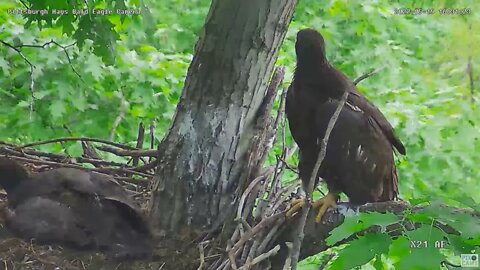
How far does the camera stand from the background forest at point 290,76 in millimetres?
2535

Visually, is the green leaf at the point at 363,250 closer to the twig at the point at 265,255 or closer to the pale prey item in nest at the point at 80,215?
the twig at the point at 265,255

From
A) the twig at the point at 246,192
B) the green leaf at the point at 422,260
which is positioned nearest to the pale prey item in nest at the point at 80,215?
the twig at the point at 246,192

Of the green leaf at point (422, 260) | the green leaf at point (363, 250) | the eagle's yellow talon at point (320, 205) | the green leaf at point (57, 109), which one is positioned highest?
the green leaf at point (422, 260)

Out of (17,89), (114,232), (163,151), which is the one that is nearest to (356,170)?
(163,151)

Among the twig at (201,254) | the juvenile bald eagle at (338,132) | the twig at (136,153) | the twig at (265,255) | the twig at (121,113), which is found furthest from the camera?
the twig at (121,113)

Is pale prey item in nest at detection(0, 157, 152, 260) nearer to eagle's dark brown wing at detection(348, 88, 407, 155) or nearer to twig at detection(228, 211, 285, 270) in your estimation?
twig at detection(228, 211, 285, 270)

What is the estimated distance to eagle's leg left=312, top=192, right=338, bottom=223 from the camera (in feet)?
5.58

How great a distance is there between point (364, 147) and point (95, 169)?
852 millimetres

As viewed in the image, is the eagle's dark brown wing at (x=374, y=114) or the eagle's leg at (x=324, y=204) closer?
the eagle's leg at (x=324, y=204)

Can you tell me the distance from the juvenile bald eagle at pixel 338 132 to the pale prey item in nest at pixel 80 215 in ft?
1.44

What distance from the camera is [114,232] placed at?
73.1 inches

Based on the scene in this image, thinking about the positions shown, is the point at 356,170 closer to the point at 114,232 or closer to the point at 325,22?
the point at 114,232

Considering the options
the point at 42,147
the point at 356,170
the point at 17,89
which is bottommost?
the point at 42,147

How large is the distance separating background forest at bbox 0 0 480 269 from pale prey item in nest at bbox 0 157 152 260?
555 millimetres
